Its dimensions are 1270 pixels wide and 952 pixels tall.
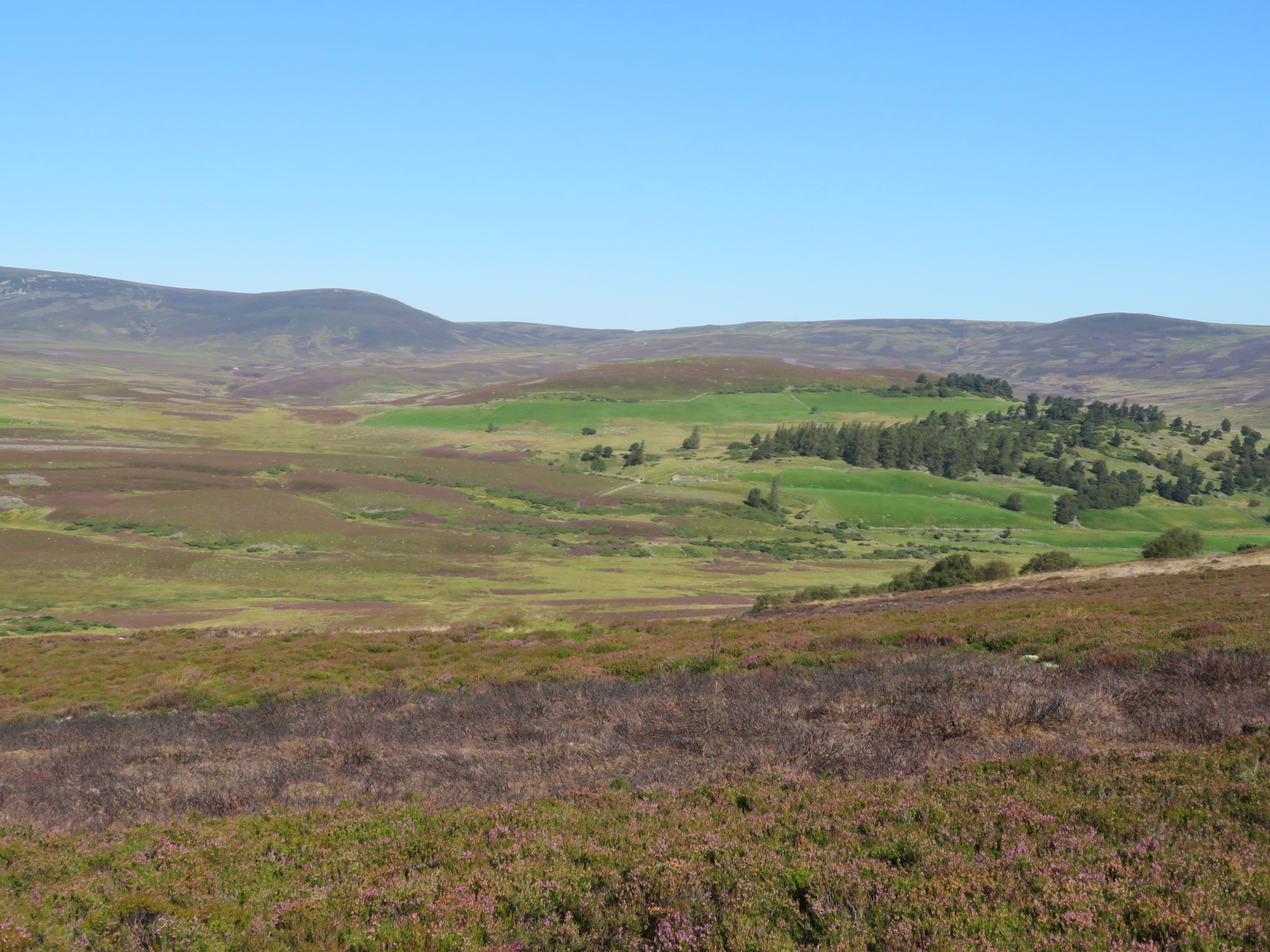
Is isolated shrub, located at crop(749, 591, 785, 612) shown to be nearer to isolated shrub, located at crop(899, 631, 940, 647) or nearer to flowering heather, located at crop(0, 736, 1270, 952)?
isolated shrub, located at crop(899, 631, 940, 647)

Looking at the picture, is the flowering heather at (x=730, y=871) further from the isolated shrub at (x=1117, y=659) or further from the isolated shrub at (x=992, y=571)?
the isolated shrub at (x=992, y=571)

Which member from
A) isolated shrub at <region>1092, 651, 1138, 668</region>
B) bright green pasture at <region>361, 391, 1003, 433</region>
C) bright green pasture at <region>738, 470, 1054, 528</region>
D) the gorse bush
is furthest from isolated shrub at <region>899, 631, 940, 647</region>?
bright green pasture at <region>361, 391, 1003, 433</region>

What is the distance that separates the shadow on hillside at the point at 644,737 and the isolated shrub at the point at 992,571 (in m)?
32.6

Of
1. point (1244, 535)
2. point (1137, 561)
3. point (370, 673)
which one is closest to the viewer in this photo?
point (370, 673)

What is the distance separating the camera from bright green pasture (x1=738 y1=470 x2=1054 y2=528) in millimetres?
115500

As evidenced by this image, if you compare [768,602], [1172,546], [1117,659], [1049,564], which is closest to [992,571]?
[1049,564]

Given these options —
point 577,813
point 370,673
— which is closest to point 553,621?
point 370,673

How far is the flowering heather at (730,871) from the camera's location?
6191 millimetres

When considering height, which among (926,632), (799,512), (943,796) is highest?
(943,796)

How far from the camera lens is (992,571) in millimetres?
47438

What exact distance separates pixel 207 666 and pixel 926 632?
22389 millimetres

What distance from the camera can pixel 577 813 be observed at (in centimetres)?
920

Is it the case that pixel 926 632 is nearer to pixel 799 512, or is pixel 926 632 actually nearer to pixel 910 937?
pixel 910 937

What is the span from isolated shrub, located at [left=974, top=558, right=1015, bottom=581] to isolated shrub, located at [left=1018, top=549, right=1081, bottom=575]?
0.96 metres
